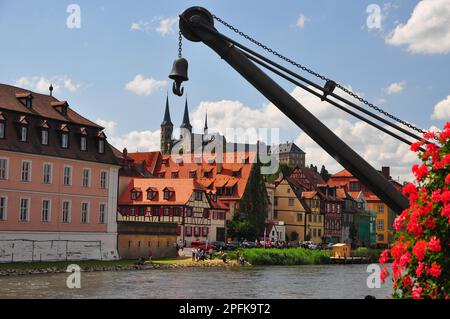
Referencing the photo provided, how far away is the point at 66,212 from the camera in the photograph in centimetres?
5703

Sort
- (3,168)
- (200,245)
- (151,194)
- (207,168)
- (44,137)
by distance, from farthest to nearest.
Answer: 1. (207,168)
2. (151,194)
3. (200,245)
4. (44,137)
5. (3,168)

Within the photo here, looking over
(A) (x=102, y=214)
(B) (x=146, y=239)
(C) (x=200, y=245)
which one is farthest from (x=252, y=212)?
(A) (x=102, y=214)

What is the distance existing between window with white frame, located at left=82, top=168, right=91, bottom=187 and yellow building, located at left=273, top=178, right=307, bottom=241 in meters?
54.3

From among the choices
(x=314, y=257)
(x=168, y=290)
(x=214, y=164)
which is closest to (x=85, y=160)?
(x=168, y=290)

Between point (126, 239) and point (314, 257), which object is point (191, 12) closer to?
point (126, 239)

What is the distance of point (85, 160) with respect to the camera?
2299 inches

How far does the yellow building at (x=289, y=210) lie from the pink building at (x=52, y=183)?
2017 inches

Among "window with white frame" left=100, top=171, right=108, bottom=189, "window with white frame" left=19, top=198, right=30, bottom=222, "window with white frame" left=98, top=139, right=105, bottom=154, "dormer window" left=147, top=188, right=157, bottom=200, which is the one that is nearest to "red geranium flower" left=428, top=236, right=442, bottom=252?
"window with white frame" left=19, top=198, right=30, bottom=222

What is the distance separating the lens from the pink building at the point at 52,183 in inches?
2061

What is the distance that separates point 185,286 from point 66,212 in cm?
1837

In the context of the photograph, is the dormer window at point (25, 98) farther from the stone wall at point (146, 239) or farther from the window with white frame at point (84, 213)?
the stone wall at point (146, 239)

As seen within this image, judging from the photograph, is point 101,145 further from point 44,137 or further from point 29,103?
point 29,103

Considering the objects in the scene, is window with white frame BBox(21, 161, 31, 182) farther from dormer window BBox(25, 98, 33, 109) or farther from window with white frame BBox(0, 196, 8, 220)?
dormer window BBox(25, 98, 33, 109)

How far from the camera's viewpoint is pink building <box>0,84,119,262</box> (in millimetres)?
52344
